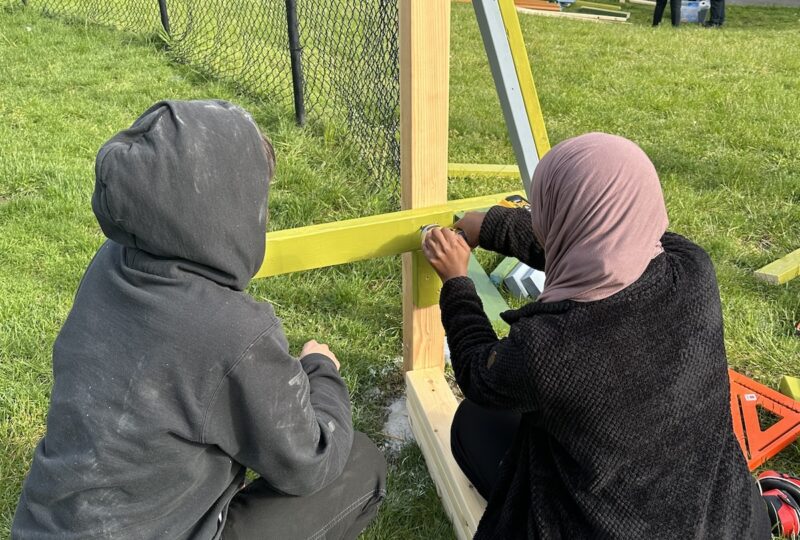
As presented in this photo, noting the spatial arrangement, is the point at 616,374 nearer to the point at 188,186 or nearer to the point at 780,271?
the point at 188,186

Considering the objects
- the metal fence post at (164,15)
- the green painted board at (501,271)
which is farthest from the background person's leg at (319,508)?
the metal fence post at (164,15)

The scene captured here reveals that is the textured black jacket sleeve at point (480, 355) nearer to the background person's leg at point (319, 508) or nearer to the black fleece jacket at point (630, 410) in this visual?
the black fleece jacket at point (630, 410)

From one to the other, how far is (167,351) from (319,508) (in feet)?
1.86

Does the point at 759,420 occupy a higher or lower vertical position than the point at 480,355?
lower

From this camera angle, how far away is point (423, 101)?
68.7 inches

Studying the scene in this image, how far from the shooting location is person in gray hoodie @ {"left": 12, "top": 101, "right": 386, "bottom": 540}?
1064 mm

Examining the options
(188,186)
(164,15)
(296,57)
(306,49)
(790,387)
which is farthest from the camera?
(164,15)

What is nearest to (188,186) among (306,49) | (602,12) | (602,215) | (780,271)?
(602,215)

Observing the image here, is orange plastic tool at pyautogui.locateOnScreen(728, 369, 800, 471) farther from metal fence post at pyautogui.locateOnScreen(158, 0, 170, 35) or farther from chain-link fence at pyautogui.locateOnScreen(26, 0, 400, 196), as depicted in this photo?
metal fence post at pyautogui.locateOnScreen(158, 0, 170, 35)

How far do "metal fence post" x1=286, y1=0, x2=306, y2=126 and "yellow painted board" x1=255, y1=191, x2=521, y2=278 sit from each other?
280cm

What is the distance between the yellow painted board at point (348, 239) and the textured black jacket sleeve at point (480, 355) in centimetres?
23

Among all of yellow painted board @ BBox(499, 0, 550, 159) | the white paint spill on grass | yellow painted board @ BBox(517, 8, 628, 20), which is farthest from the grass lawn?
yellow painted board @ BBox(517, 8, 628, 20)

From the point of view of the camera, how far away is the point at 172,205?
1.05m

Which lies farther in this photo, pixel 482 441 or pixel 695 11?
pixel 695 11
